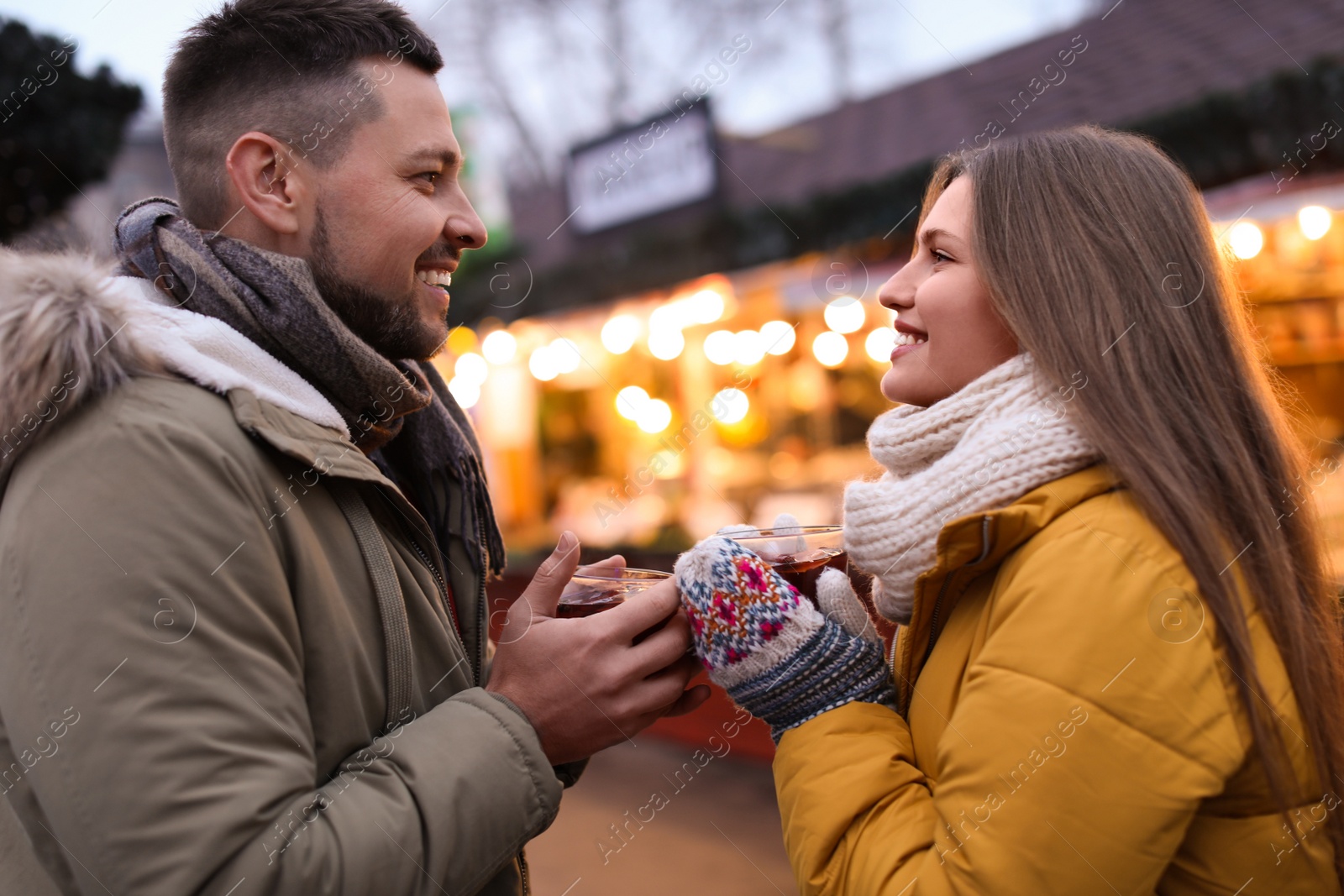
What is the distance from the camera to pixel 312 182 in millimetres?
1529

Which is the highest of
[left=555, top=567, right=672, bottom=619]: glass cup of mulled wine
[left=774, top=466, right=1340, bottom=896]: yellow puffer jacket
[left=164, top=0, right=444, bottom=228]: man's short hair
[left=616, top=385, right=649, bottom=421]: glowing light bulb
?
[left=164, top=0, right=444, bottom=228]: man's short hair

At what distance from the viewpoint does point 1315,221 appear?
15.2ft

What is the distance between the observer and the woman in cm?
108

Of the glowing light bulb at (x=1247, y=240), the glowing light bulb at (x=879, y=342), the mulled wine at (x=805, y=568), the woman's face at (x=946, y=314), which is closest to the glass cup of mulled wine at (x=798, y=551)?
the mulled wine at (x=805, y=568)

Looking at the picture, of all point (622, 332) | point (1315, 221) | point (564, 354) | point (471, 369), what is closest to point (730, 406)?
point (622, 332)

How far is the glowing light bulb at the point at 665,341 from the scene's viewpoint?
7.02 metres

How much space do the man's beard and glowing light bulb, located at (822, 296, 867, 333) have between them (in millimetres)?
5147

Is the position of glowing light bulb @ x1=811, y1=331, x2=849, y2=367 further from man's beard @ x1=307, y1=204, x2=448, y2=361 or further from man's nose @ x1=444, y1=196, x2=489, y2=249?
man's beard @ x1=307, y1=204, x2=448, y2=361

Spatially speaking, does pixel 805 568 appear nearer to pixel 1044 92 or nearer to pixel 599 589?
pixel 599 589

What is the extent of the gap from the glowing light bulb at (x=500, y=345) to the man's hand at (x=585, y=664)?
6960 millimetres

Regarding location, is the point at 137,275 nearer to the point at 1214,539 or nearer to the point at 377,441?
the point at 377,441

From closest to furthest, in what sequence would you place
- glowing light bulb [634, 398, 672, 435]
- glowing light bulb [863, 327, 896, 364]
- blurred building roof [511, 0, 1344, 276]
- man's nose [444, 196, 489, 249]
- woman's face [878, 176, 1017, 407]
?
woman's face [878, 176, 1017, 407], man's nose [444, 196, 489, 249], blurred building roof [511, 0, 1344, 276], glowing light bulb [863, 327, 896, 364], glowing light bulb [634, 398, 672, 435]

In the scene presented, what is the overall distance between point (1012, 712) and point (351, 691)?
0.85 m

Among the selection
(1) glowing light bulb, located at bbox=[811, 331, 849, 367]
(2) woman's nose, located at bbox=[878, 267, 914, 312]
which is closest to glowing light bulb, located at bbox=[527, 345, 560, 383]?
(1) glowing light bulb, located at bbox=[811, 331, 849, 367]
